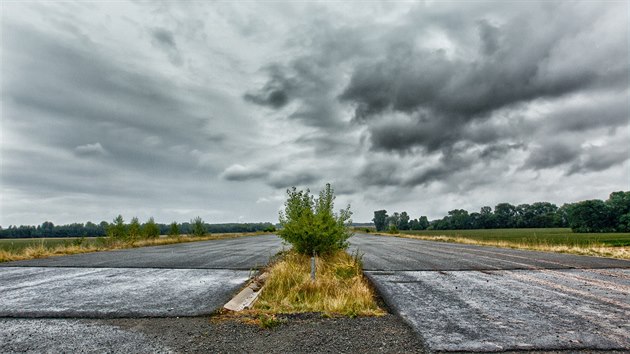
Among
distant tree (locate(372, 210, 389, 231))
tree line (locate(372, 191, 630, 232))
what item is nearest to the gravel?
tree line (locate(372, 191, 630, 232))

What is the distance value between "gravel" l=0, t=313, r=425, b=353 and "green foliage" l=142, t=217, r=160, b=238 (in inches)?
1322

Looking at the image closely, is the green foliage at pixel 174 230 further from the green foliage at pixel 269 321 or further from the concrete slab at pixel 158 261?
the green foliage at pixel 269 321

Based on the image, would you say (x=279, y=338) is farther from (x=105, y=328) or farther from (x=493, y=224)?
(x=493, y=224)

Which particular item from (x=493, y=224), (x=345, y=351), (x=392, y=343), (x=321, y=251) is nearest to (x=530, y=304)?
(x=392, y=343)

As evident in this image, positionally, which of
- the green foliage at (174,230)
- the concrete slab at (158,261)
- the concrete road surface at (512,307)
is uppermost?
the green foliage at (174,230)

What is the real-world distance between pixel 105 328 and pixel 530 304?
7977mm

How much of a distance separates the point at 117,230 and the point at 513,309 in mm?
34076

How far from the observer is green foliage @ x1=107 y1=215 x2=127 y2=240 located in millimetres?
31938

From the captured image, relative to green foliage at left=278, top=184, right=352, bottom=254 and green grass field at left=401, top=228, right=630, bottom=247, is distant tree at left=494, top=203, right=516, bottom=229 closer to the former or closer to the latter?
green grass field at left=401, top=228, right=630, bottom=247

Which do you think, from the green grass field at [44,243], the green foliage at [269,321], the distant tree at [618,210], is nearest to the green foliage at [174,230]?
the green grass field at [44,243]

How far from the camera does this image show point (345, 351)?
4.57 m

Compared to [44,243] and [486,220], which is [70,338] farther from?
Result: [486,220]

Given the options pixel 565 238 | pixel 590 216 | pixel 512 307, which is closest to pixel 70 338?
pixel 512 307

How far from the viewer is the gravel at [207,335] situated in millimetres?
4641
